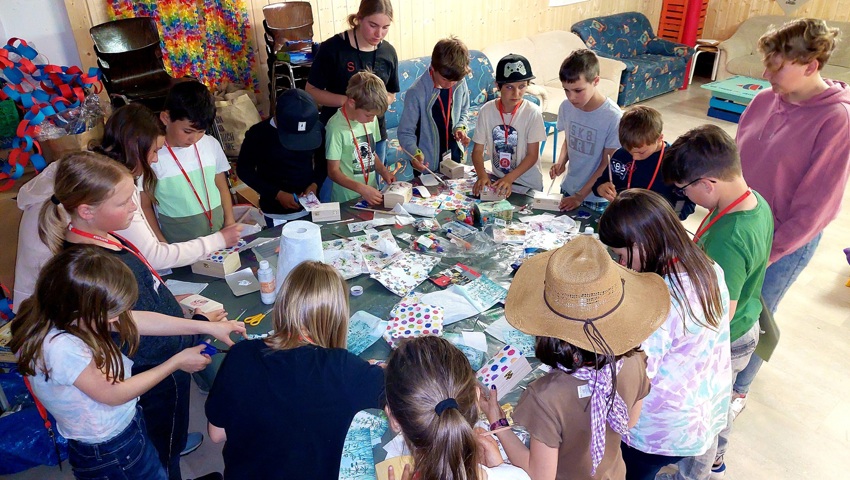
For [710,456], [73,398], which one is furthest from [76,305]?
[710,456]

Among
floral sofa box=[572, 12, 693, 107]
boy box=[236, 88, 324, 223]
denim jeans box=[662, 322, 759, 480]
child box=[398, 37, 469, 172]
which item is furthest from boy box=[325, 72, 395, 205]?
floral sofa box=[572, 12, 693, 107]

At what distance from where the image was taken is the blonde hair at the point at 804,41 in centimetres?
222

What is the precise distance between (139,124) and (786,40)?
263cm

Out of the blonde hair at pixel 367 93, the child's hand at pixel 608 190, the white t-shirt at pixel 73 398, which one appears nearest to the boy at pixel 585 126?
the child's hand at pixel 608 190

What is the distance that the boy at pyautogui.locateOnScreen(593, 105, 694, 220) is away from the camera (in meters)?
2.50

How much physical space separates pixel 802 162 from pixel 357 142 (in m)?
2.07

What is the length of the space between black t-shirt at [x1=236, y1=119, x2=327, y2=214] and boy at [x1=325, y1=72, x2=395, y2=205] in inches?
6.2

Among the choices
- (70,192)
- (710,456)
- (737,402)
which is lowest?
(737,402)

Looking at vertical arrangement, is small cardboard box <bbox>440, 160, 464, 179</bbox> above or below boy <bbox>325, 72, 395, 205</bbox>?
below

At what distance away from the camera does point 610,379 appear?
132 cm

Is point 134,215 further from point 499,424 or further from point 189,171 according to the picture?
point 499,424

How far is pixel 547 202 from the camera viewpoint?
289 cm

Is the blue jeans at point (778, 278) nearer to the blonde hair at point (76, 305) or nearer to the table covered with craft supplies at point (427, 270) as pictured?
the table covered with craft supplies at point (427, 270)

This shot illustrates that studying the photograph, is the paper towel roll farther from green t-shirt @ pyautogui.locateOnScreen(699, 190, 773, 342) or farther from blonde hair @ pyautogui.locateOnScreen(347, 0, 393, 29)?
blonde hair @ pyautogui.locateOnScreen(347, 0, 393, 29)
